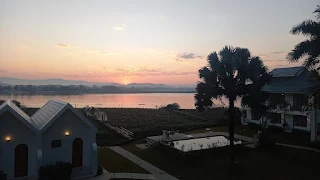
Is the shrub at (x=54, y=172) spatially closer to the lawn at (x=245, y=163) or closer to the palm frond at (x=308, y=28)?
the lawn at (x=245, y=163)

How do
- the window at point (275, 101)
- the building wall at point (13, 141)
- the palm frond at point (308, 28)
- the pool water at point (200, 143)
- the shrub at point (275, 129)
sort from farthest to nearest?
A: the shrub at point (275, 129)
the window at point (275, 101)
the pool water at point (200, 143)
the palm frond at point (308, 28)
the building wall at point (13, 141)

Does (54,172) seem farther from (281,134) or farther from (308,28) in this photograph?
(281,134)

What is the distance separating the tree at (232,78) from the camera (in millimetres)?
19031

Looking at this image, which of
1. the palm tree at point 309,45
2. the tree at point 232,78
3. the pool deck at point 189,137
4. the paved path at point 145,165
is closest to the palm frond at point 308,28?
the palm tree at point 309,45

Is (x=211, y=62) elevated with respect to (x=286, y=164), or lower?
elevated

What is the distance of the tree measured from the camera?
19031 mm

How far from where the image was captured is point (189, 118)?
4575 cm

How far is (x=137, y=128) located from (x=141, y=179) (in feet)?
59.9

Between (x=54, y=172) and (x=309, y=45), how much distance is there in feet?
59.4

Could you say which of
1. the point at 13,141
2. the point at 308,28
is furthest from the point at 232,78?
the point at 13,141

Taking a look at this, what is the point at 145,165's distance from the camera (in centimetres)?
2038

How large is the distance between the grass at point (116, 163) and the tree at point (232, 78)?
6.49m

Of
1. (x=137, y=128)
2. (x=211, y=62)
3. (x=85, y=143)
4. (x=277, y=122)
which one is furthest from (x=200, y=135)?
(x=85, y=143)

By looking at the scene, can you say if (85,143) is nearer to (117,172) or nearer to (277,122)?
(117,172)
